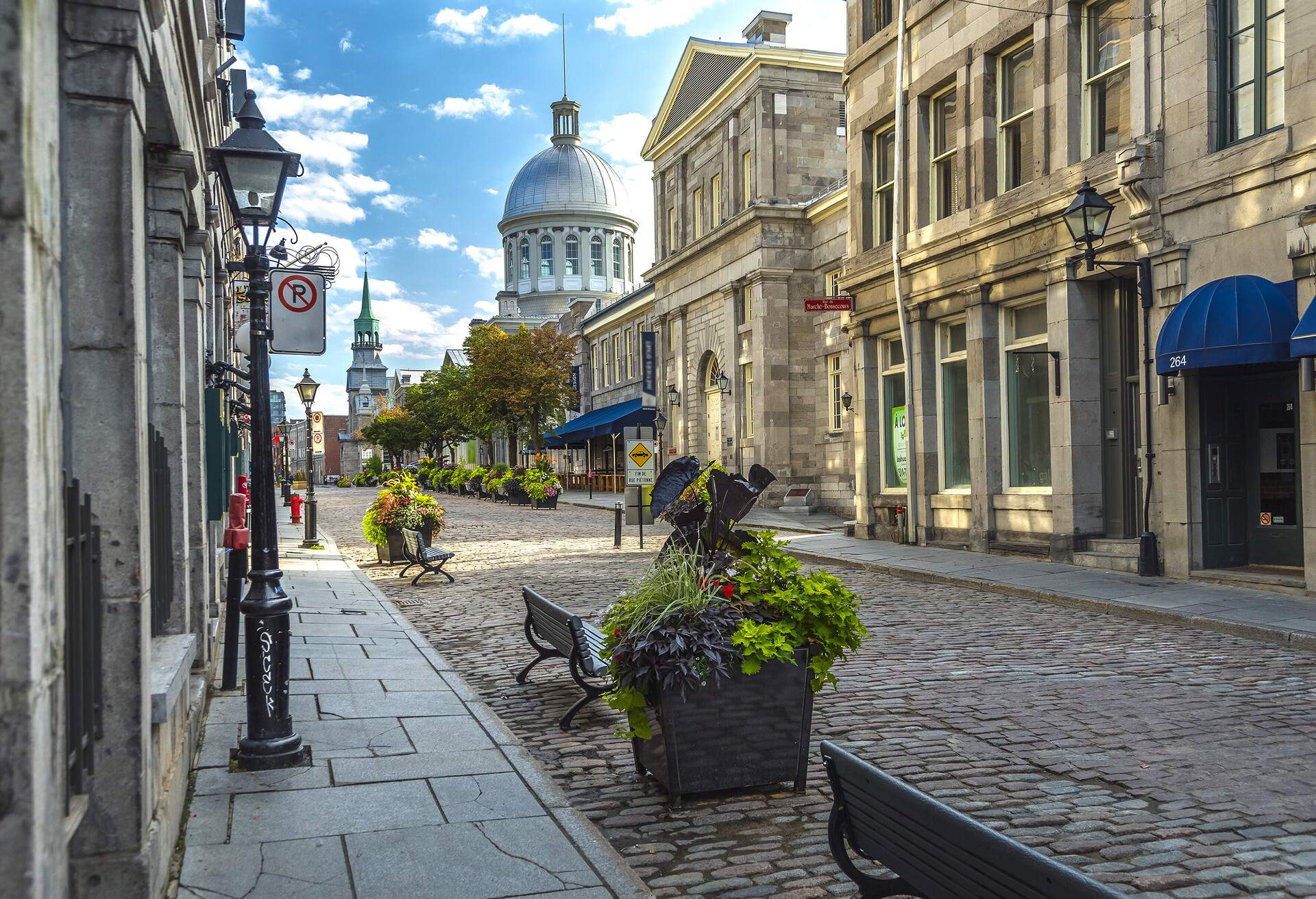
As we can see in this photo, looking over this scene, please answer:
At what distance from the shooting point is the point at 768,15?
1367 inches

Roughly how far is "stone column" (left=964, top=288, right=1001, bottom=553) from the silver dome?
8024 centimetres

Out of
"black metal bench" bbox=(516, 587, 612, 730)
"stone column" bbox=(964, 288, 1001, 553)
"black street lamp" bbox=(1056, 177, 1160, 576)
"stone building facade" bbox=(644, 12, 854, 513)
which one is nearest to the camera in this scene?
"black metal bench" bbox=(516, 587, 612, 730)

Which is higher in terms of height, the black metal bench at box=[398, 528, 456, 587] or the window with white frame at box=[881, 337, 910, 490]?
the window with white frame at box=[881, 337, 910, 490]

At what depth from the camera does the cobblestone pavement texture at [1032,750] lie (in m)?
4.66

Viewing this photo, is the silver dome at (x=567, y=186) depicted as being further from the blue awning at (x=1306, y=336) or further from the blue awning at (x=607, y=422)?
the blue awning at (x=1306, y=336)

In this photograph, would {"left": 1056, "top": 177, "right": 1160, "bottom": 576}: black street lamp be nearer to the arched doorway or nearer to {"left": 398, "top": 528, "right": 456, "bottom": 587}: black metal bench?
{"left": 398, "top": 528, "right": 456, "bottom": 587}: black metal bench

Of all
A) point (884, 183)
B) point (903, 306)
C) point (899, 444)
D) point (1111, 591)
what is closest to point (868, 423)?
point (899, 444)

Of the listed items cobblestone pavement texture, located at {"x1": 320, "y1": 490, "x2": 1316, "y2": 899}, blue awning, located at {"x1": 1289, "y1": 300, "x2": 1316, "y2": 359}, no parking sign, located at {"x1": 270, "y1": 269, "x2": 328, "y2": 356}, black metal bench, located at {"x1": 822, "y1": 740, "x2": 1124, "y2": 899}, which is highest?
no parking sign, located at {"x1": 270, "y1": 269, "x2": 328, "y2": 356}

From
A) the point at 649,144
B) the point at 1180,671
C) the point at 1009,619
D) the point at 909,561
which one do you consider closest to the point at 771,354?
the point at 649,144

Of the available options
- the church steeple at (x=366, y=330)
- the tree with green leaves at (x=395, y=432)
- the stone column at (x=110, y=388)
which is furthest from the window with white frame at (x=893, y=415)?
the church steeple at (x=366, y=330)

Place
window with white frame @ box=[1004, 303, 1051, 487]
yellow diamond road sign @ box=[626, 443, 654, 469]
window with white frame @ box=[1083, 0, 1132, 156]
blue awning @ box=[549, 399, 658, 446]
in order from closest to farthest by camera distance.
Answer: window with white frame @ box=[1083, 0, 1132, 156], window with white frame @ box=[1004, 303, 1051, 487], yellow diamond road sign @ box=[626, 443, 654, 469], blue awning @ box=[549, 399, 658, 446]

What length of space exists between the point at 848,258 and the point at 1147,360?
896 centimetres

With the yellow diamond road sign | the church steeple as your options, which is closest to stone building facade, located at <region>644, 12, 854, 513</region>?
the yellow diamond road sign

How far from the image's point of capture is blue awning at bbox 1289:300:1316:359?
1085cm
